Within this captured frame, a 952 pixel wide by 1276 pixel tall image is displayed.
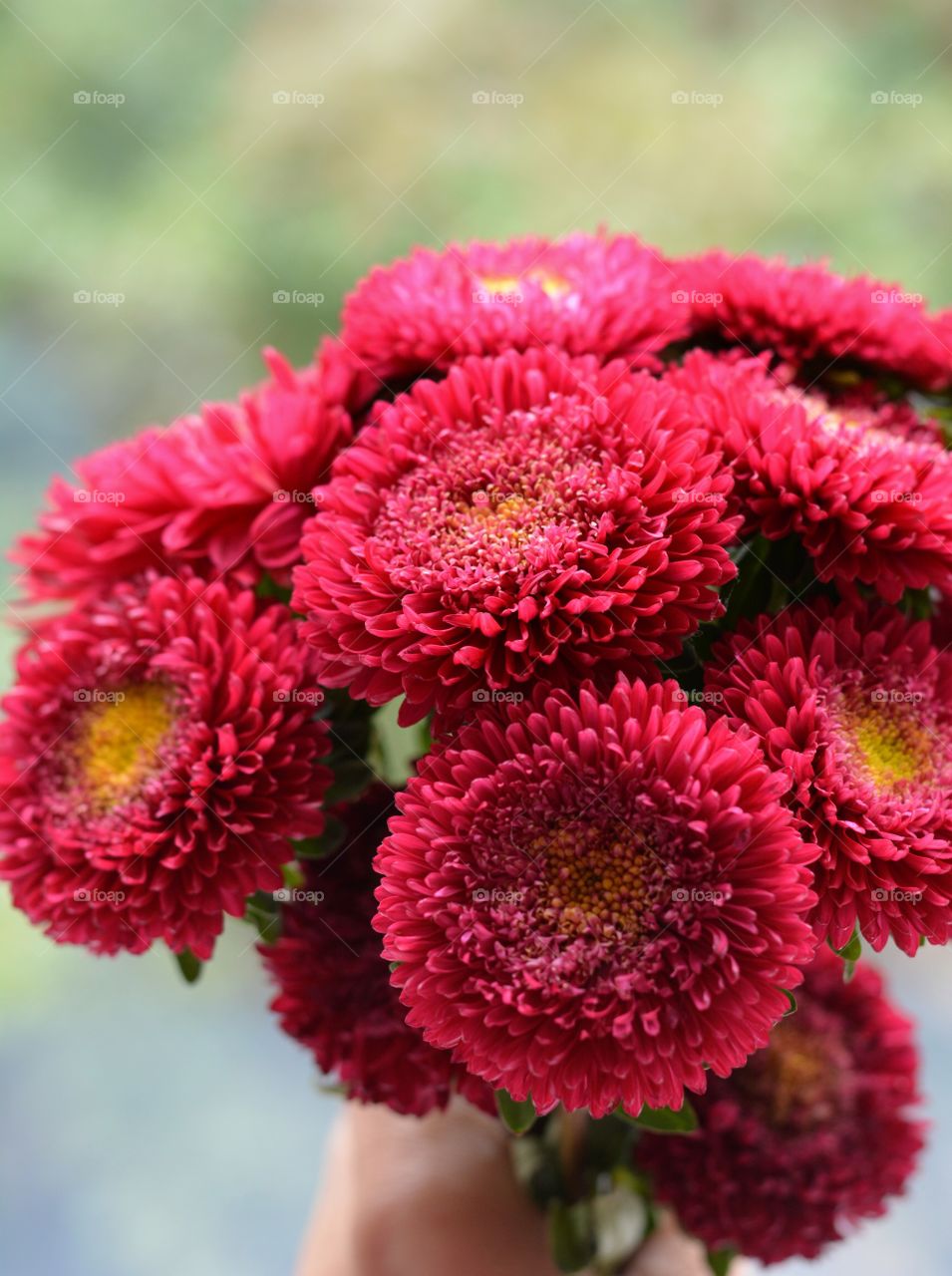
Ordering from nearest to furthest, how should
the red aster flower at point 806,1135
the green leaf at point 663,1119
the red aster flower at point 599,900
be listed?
the red aster flower at point 599,900 → the green leaf at point 663,1119 → the red aster flower at point 806,1135

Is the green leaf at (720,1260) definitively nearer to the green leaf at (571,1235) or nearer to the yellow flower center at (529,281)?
the green leaf at (571,1235)

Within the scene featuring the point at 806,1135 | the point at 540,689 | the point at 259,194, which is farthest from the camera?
the point at 259,194

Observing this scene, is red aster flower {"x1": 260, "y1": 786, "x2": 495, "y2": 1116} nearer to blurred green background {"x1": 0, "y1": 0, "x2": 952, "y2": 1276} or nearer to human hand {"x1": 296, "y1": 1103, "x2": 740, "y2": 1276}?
human hand {"x1": 296, "y1": 1103, "x2": 740, "y2": 1276}

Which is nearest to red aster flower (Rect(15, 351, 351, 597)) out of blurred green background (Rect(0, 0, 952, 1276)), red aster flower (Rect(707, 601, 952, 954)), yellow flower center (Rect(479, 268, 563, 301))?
yellow flower center (Rect(479, 268, 563, 301))

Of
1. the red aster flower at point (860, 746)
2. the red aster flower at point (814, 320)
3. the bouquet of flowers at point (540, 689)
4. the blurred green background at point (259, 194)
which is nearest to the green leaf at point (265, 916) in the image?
the bouquet of flowers at point (540, 689)

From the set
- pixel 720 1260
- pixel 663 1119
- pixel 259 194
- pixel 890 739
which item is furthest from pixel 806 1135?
pixel 259 194

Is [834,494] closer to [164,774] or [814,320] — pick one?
[814,320]

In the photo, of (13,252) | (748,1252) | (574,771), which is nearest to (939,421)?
(574,771)
